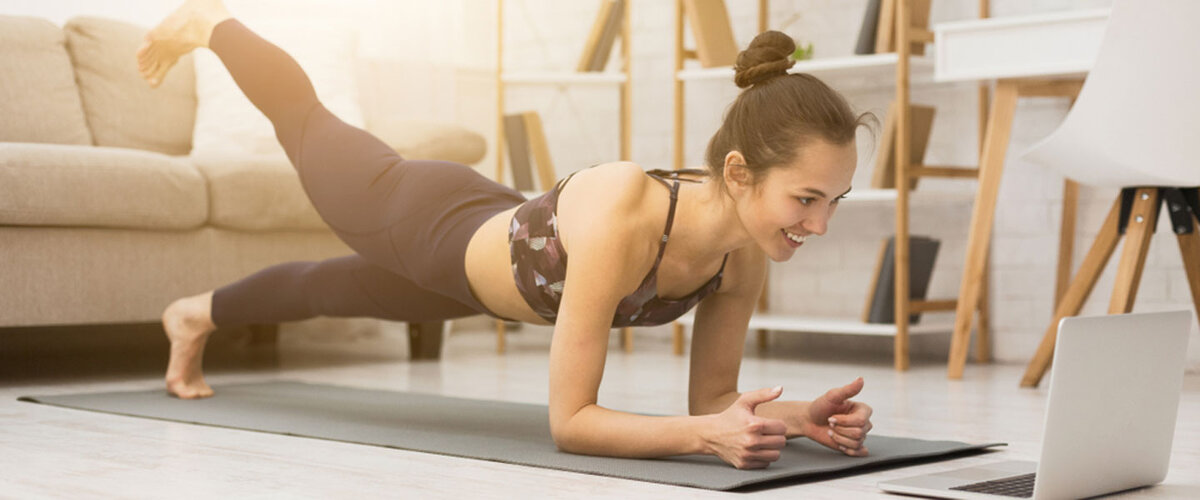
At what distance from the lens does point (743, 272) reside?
172cm

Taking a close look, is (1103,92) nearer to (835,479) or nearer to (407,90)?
(835,479)

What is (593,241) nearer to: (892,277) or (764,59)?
(764,59)

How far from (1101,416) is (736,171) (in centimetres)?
48

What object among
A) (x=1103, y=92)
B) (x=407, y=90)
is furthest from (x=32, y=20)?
(x=1103, y=92)

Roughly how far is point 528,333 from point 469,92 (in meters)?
0.90

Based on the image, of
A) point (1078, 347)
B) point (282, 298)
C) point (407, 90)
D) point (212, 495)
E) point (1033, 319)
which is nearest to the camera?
point (1078, 347)

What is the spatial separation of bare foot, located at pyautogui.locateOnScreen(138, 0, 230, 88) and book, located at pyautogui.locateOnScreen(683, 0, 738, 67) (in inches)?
62.5

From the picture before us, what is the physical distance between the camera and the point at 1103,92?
2336mm

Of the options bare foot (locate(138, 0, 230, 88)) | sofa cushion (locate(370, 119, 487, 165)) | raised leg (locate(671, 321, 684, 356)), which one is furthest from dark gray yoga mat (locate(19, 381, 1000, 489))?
raised leg (locate(671, 321, 684, 356))

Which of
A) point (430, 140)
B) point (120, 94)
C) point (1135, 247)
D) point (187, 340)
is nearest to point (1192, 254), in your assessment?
point (1135, 247)

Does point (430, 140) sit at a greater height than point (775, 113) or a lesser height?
lesser

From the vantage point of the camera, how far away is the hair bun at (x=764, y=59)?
4.83ft

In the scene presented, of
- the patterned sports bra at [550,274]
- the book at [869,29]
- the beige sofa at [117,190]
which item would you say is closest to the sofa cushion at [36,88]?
the beige sofa at [117,190]

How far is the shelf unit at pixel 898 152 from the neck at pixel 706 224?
1.54 m
